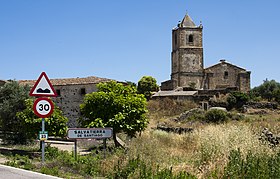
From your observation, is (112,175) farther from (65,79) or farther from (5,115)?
(65,79)

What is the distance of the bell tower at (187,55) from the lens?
6962 cm

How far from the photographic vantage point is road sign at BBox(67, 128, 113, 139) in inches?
416

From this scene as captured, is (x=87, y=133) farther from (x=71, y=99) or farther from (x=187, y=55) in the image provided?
(x=187, y=55)

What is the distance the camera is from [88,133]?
10.6 m

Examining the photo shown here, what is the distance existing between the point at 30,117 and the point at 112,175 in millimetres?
9029

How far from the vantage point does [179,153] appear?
41.2 ft

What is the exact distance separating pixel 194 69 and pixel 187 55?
3.48 m

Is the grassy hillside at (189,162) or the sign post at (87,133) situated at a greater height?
the sign post at (87,133)

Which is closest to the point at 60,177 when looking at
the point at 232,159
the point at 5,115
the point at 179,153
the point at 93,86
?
the point at 232,159

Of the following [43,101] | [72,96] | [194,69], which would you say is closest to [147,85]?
[194,69]

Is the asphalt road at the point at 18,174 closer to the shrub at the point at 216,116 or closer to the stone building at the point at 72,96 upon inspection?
the stone building at the point at 72,96

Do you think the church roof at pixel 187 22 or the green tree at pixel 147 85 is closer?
the green tree at pixel 147 85

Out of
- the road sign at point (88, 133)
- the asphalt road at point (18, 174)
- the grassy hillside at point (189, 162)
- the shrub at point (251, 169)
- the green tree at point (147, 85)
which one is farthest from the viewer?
the green tree at point (147, 85)

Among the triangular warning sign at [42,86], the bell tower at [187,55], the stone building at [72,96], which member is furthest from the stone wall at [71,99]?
the bell tower at [187,55]
